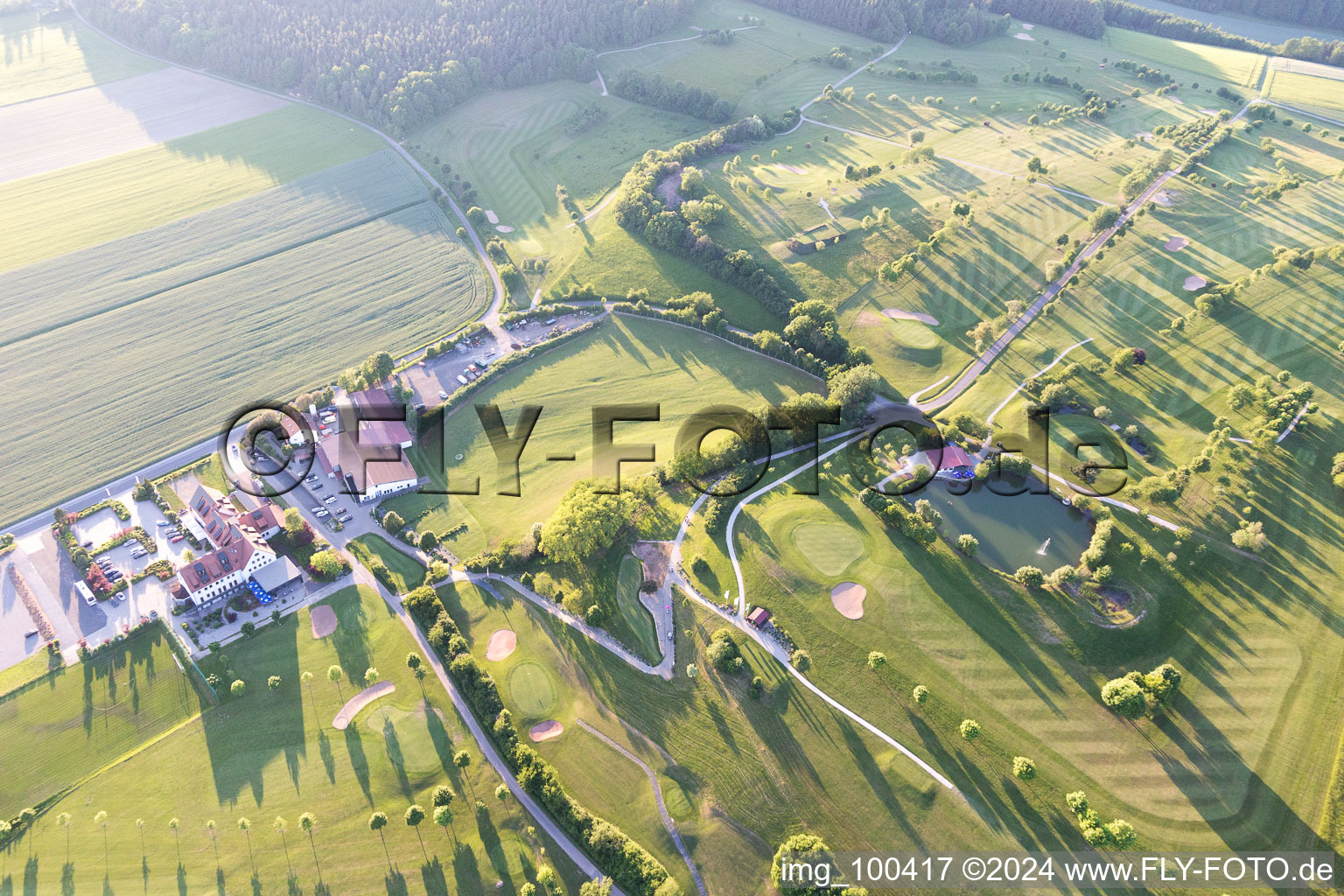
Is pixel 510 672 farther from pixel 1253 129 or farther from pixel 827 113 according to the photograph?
pixel 1253 129

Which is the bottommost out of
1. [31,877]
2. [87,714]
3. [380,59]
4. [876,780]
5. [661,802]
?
[31,877]

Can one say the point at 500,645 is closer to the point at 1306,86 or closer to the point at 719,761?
the point at 719,761

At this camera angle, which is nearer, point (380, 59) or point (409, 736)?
point (409, 736)

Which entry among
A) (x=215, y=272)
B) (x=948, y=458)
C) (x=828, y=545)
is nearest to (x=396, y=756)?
(x=828, y=545)

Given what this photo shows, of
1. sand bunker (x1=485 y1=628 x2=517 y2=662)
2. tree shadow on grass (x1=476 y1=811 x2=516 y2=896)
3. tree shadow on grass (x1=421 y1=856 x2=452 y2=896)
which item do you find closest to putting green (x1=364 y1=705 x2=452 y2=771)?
tree shadow on grass (x1=476 y1=811 x2=516 y2=896)

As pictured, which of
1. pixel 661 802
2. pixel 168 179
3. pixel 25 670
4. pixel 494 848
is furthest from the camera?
pixel 168 179

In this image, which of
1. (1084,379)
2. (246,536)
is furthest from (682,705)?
(1084,379)

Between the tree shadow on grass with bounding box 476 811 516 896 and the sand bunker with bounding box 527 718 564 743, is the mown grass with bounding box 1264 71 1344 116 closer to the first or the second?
the sand bunker with bounding box 527 718 564 743
